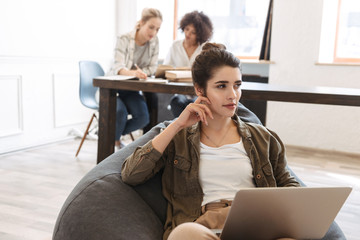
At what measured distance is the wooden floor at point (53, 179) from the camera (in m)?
2.33

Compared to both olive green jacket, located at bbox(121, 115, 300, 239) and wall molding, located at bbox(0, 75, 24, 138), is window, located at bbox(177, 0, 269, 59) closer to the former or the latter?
wall molding, located at bbox(0, 75, 24, 138)

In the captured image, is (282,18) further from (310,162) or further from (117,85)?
(117,85)

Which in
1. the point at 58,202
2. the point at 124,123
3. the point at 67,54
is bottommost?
the point at 58,202

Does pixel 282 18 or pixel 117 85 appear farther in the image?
pixel 282 18

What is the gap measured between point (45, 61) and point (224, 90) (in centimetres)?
319

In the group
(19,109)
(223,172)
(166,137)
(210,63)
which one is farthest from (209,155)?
(19,109)

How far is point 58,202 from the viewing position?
8.69 feet

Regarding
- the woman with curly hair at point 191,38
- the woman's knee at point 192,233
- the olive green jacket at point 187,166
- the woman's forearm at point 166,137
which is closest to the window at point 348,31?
the woman with curly hair at point 191,38

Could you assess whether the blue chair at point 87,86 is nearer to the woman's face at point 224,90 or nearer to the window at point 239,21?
the window at point 239,21

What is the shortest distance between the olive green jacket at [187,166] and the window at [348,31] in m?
3.25

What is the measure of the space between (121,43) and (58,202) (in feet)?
4.62

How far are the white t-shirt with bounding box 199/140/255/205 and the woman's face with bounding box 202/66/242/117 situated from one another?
0.46 feet

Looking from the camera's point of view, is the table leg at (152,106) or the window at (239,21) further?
the window at (239,21)

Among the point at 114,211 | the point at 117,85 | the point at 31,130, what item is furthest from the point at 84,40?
the point at 114,211
